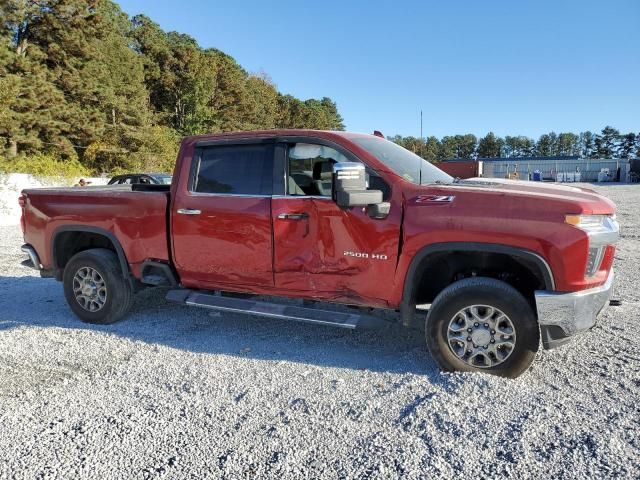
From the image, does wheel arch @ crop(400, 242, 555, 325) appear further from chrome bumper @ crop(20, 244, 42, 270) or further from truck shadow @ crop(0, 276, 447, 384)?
chrome bumper @ crop(20, 244, 42, 270)

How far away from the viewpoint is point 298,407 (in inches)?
138

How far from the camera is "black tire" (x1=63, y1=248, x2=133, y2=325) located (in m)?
→ 5.38

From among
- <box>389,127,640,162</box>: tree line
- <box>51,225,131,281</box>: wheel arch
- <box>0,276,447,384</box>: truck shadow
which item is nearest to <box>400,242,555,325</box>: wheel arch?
<box>0,276,447,384</box>: truck shadow

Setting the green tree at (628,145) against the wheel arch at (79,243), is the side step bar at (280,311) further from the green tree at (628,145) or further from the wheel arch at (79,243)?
the green tree at (628,145)

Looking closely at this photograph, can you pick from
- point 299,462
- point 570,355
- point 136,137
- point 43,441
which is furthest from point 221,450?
point 136,137

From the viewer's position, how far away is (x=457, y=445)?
2998mm

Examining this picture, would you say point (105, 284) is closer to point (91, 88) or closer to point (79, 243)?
point (79, 243)

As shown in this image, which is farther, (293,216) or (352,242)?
(293,216)

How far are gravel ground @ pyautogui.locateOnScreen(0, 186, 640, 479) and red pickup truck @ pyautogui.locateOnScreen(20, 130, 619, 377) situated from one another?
39cm

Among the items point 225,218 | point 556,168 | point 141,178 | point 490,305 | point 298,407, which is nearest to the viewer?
point 298,407

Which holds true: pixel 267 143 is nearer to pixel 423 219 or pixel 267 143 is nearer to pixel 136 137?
pixel 423 219

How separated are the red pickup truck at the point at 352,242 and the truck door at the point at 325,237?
0.04 ft

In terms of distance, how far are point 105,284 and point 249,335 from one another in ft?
5.45

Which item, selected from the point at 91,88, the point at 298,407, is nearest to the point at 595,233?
the point at 298,407
